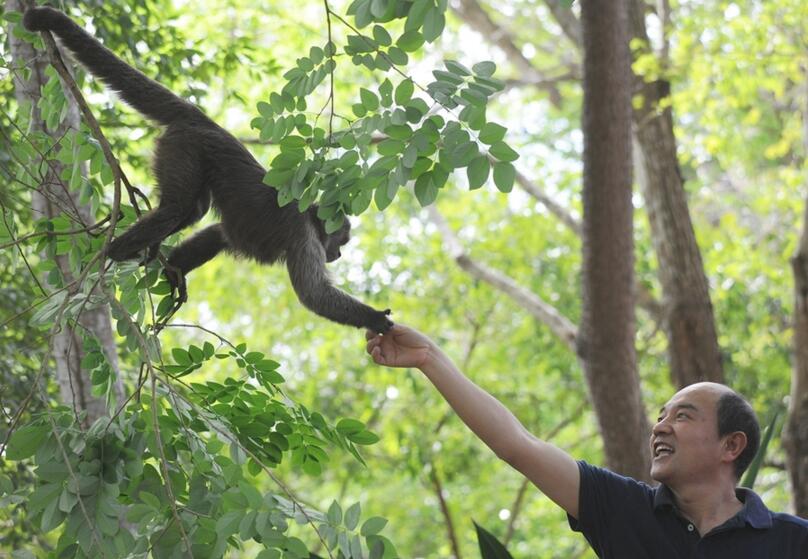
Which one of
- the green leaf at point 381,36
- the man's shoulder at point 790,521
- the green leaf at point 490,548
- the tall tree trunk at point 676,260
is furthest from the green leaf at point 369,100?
the tall tree trunk at point 676,260

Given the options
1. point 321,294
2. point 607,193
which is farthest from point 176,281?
point 607,193

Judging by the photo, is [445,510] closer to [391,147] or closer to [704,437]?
[704,437]

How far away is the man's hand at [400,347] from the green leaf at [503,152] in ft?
2.45

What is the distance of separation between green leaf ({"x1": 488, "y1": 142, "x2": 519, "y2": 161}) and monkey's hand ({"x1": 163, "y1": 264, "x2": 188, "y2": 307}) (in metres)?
1.05

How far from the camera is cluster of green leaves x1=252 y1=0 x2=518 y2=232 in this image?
80.9 inches

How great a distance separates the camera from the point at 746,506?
2621 millimetres

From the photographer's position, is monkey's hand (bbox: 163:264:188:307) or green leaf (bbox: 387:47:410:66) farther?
monkey's hand (bbox: 163:264:188:307)

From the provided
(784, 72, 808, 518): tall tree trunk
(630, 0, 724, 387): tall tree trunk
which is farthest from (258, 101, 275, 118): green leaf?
(630, 0, 724, 387): tall tree trunk

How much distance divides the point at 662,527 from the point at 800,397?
3.41m

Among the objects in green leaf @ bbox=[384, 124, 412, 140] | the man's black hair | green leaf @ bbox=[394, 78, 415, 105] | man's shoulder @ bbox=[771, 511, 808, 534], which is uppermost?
green leaf @ bbox=[394, 78, 415, 105]

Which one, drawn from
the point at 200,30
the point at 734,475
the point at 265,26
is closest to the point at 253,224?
the point at 734,475

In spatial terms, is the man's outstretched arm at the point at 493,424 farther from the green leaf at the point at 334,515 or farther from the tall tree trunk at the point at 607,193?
the tall tree trunk at the point at 607,193

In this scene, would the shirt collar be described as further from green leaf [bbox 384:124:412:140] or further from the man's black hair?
green leaf [bbox 384:124:412:140]

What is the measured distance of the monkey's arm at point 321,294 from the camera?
2.87 metres
